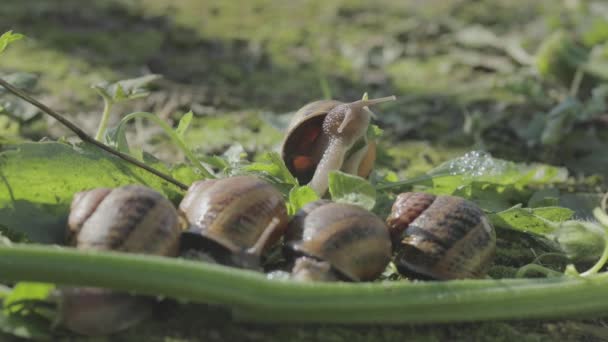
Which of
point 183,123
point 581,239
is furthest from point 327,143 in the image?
point 581,239

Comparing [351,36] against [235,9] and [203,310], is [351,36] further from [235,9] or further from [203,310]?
[203,310]

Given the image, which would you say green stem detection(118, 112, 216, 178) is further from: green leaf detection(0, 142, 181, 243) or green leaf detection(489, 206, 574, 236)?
green leaf detection(489, 206, 574, 236)

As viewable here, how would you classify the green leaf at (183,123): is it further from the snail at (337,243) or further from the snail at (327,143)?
the snail at (337,243)

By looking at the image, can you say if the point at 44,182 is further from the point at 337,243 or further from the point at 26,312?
the point at 337,243

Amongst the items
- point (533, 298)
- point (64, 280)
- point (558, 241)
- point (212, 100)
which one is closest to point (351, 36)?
point (212, 100)

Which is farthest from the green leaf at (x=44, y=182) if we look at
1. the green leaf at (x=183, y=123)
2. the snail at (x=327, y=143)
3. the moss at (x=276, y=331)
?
the snail at (x=327, y=143)

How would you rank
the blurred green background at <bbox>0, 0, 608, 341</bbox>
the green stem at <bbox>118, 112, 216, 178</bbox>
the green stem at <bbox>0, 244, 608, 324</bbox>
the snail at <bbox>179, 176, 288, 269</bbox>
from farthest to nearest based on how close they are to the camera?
the blurred green background at <bbox>0, 0, 608, 341</bbox>, the green stem at <bbox>118, 112, 216, 178</bbox>, the snail at <bbox>179, 176, 288, 269</bbox>, the green stem at <bbox>0, 244, 608, 324</bbox>

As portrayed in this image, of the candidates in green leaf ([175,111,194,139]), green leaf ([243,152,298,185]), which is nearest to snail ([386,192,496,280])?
green leaf ([243,152,298,185])
